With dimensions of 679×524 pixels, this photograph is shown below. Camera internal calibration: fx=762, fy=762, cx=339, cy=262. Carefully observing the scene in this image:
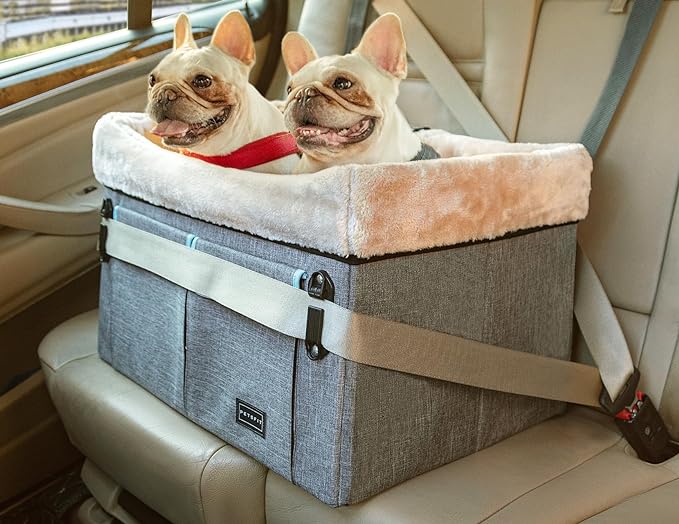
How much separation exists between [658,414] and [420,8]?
815 millimetres

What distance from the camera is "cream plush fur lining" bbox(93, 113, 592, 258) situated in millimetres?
831

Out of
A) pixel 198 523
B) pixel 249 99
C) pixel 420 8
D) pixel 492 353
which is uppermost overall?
pixel 420 8

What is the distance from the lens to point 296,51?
3.55 ft

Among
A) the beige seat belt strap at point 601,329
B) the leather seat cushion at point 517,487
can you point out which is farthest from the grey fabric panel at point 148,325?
the beige seat belt strap at point 601,329

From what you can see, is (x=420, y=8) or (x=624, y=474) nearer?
(x=624, y=474)

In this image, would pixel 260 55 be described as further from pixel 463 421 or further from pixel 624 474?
pixel 624 474

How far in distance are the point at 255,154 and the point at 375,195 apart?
327 millimetres

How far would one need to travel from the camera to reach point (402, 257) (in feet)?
2.88

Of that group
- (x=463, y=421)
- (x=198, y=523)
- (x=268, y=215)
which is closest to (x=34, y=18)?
(x=268, y=215)

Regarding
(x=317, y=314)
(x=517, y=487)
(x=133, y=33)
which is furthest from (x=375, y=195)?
(x=133, y=33)

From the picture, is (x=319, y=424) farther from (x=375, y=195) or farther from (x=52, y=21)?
(x=52, y=21)

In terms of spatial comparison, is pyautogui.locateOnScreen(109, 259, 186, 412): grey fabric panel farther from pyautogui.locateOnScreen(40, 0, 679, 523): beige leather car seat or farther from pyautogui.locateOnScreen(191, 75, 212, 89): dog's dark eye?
pyautogui.locateOnScreen(191, 75, 212, 89): dog's dark eye

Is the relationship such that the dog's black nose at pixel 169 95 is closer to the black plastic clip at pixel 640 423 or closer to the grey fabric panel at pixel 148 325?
the grey fabric panel at pixel 148 325

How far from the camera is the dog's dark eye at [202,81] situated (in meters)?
1.06
